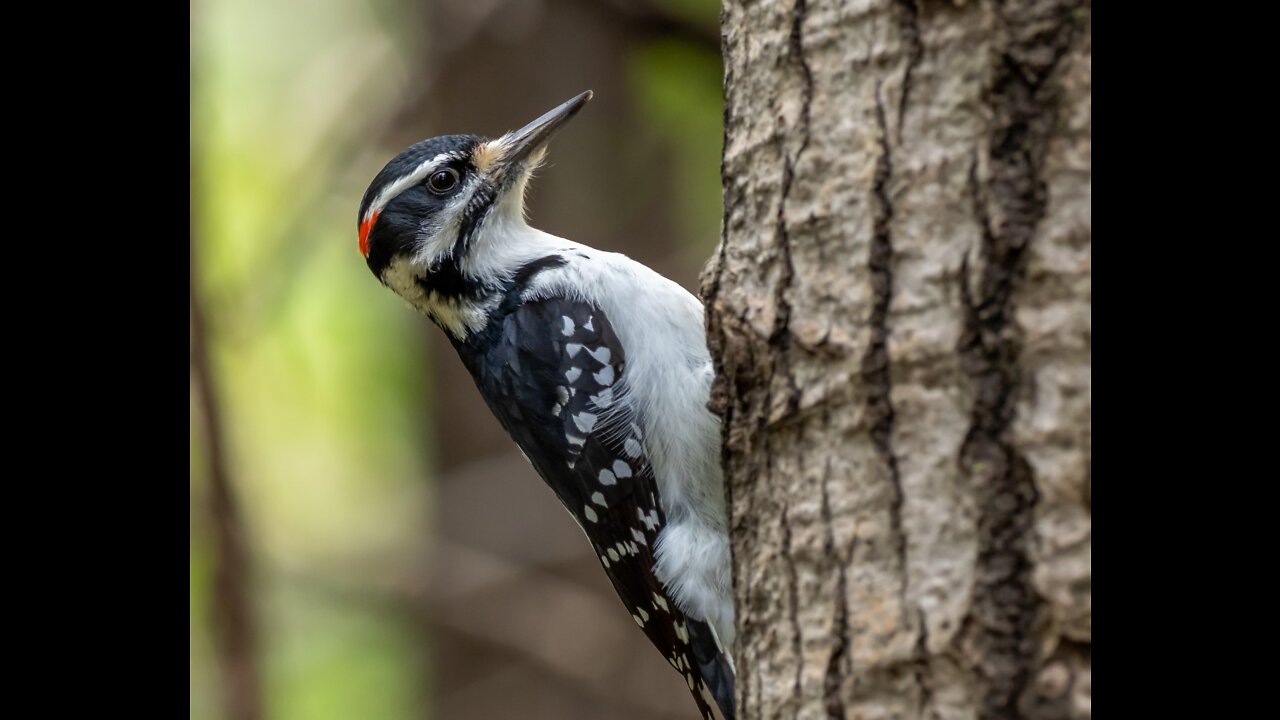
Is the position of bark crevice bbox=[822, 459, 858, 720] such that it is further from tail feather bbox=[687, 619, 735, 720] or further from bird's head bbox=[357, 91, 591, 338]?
bird's head bbox=[357, 91, 591, 338]

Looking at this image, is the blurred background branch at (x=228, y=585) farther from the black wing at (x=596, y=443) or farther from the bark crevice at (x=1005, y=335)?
the bark crevice at (x=1005, y=335)

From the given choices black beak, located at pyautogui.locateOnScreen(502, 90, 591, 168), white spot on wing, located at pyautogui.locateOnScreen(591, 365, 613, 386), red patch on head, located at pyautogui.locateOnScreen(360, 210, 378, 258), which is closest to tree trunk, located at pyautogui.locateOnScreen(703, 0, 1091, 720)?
white spot on wing, located at pyautogui.locateOnScreen(591, 365, 613, 386)

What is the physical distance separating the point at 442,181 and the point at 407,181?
0.13 metres

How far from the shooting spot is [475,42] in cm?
598

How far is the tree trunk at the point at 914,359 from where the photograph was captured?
183 cm

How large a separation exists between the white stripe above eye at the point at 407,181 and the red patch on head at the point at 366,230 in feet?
0.06

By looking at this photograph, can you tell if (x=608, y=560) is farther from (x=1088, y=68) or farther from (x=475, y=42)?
(x=475, y=42)

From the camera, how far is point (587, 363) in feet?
12.5

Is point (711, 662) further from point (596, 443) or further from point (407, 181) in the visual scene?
point (407, 181)

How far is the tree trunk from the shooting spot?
1.83 m

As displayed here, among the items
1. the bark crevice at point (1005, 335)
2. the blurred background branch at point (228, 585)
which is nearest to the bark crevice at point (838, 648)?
the bark crevice at point (1005, 335)

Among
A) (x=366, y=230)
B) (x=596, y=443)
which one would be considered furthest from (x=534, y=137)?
(x=596, y=443)

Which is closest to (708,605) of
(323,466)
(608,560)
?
Answer: (608,560)

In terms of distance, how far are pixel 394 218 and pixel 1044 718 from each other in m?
3.08
